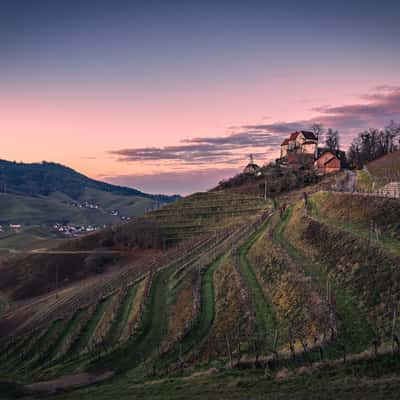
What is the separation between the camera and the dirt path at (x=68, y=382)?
32.9 m

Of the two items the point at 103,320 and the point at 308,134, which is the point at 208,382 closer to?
the point at 103,320

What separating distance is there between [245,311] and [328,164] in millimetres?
100324

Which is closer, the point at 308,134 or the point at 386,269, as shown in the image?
the point at 386,269

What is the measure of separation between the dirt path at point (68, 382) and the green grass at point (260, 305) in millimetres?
12330

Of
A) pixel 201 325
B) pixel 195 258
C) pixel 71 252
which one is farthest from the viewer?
pixel 71 252

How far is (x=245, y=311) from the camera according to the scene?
36.7m

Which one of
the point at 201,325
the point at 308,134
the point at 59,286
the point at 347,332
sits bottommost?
the point at 59,286

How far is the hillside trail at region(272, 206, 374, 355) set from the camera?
25.6 metres

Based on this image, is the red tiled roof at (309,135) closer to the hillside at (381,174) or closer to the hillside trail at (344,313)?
the hillside at (381,174)

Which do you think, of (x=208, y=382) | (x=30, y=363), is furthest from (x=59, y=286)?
(x=208, y=382)

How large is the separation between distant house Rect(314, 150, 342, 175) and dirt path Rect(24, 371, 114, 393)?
339 feet

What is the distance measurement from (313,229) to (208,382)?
28914mm

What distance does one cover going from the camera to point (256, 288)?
138 feet

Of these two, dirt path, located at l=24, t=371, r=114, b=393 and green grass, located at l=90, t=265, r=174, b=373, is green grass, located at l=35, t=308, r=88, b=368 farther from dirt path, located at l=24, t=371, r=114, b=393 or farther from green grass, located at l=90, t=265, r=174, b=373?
dirt path, located at l=24, t=371, r=114, b=393
